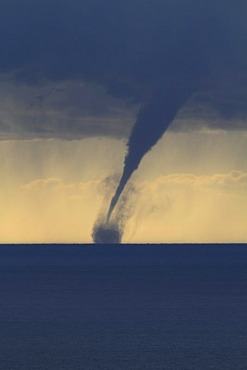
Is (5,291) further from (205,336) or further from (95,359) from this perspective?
(95,359)

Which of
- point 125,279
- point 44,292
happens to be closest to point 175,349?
point 44,292

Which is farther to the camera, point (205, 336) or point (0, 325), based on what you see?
point (0, 325)

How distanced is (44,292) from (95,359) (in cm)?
7141

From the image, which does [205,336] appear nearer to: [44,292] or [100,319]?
[100,319]

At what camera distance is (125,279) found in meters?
177

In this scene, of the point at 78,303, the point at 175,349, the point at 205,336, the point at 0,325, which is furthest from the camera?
the point at 78,303

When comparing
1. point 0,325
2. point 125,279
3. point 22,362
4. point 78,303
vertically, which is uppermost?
point 125,279

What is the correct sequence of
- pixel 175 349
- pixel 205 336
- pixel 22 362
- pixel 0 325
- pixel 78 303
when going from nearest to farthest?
pixel 22 362 → pixel 175 349 → pixel 205 336 → pixel 0 325 → pixel 78 303

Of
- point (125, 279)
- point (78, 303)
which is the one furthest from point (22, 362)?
point (125, 279)

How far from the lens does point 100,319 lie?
334 ft

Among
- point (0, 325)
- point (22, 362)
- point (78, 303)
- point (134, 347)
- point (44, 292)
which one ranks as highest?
point (44, 292)

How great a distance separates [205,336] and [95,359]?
16.3 meters

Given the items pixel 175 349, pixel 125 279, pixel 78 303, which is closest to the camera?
pixel 175 349

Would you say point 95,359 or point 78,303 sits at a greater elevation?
point 78,303
